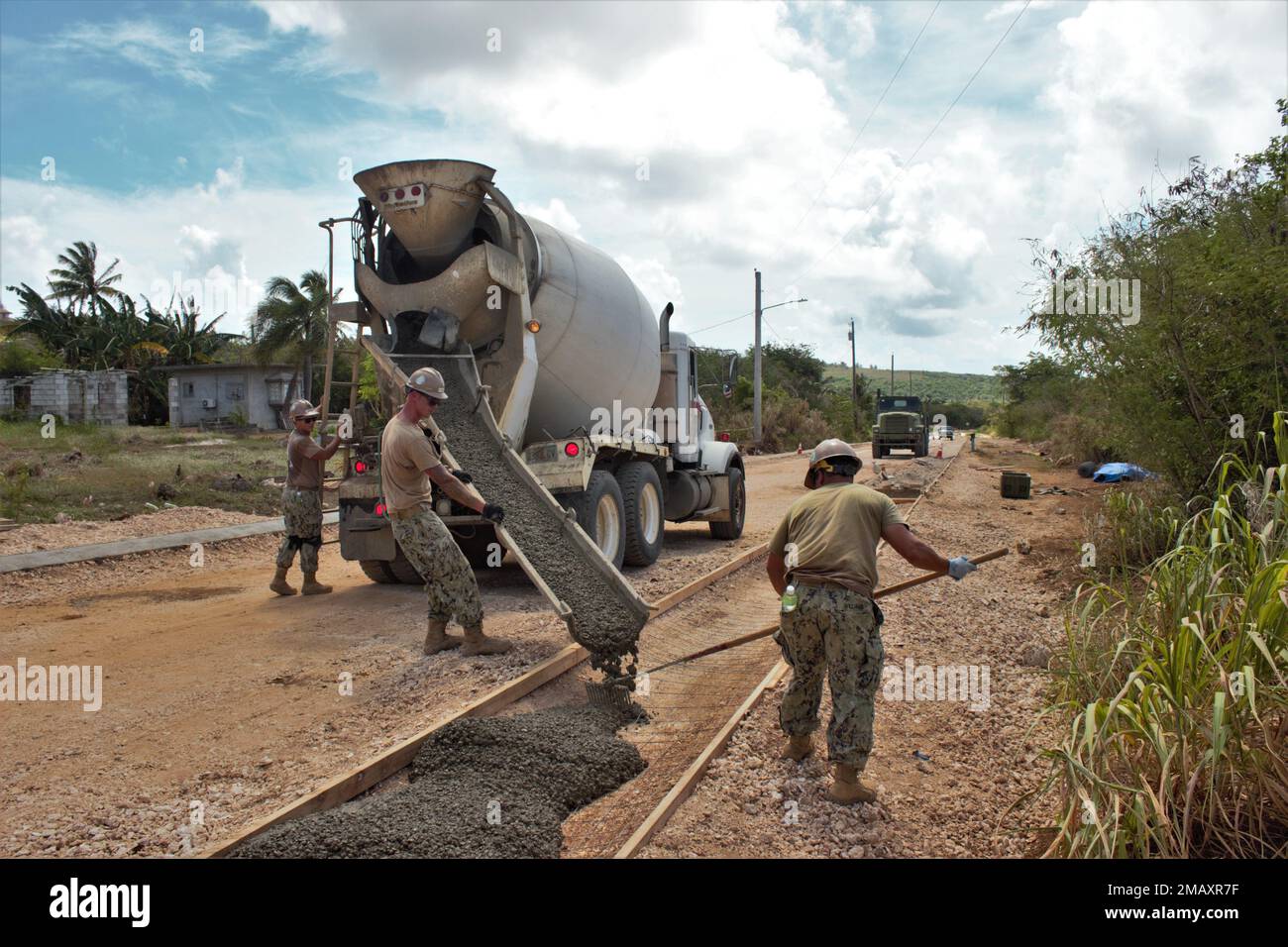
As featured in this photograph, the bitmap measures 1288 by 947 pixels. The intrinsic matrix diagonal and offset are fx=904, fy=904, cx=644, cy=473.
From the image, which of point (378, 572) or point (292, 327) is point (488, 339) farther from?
point (292, 327)

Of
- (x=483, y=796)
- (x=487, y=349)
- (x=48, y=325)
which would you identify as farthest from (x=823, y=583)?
(x=48, y=325)

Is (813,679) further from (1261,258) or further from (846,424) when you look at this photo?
(846,424)

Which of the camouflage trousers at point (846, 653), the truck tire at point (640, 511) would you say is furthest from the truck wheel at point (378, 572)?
the camouflage trousers at point (846, 653)

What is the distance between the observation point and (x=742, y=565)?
11156mm

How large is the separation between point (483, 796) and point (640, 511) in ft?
21.4

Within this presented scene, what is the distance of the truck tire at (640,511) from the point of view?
411 inches

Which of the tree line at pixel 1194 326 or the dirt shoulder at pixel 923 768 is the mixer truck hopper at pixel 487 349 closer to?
the dirt shoulder at pixel 923 768

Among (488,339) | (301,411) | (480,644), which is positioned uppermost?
(488,339)

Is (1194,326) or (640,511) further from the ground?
(1194,326)

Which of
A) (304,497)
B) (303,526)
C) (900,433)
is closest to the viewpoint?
(304,497)

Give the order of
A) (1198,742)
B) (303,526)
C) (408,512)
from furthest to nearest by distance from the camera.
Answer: (303,526), (408,512), (1198,742)

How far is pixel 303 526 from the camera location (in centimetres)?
910
